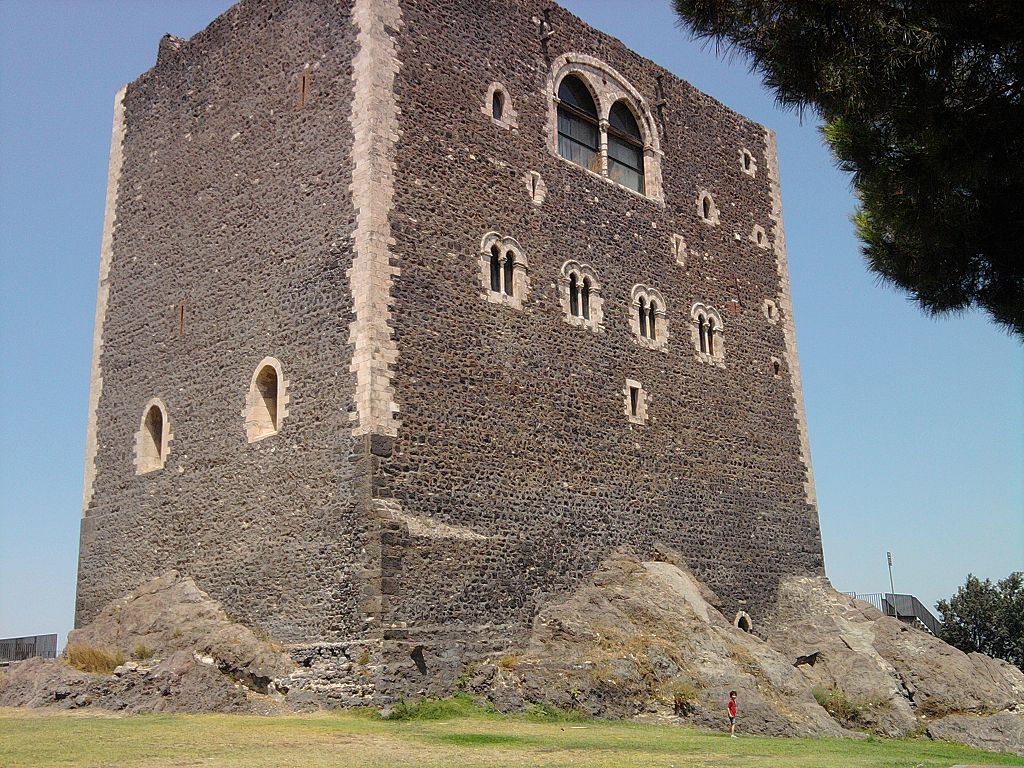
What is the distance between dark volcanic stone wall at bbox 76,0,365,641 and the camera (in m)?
17.0

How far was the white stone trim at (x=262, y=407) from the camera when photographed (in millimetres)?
17844

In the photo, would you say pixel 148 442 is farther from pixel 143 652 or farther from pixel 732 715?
pixel 732 715

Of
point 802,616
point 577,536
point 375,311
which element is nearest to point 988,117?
point 375,311

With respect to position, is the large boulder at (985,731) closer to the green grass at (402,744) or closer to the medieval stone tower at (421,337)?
the green grass at (402,744)

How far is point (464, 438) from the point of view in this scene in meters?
17.6

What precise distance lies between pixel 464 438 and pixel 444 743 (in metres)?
5.81

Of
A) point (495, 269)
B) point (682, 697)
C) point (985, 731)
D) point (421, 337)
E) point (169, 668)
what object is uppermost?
point (495, 269)

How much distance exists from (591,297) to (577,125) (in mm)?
3707

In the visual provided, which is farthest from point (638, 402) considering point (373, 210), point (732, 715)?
point (732, 715)

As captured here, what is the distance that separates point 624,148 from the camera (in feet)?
75.7

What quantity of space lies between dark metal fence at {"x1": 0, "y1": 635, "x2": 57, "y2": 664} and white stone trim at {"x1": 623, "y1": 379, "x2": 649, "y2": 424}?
1258cm

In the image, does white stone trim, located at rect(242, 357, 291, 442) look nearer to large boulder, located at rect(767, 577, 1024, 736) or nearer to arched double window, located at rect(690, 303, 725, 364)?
arched double window, located at rect(690, 303, 725, 364)

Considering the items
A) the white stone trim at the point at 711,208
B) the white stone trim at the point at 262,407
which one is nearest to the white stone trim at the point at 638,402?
the white stone trim at the point at 711,208

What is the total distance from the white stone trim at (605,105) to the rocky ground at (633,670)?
7.73 metres
